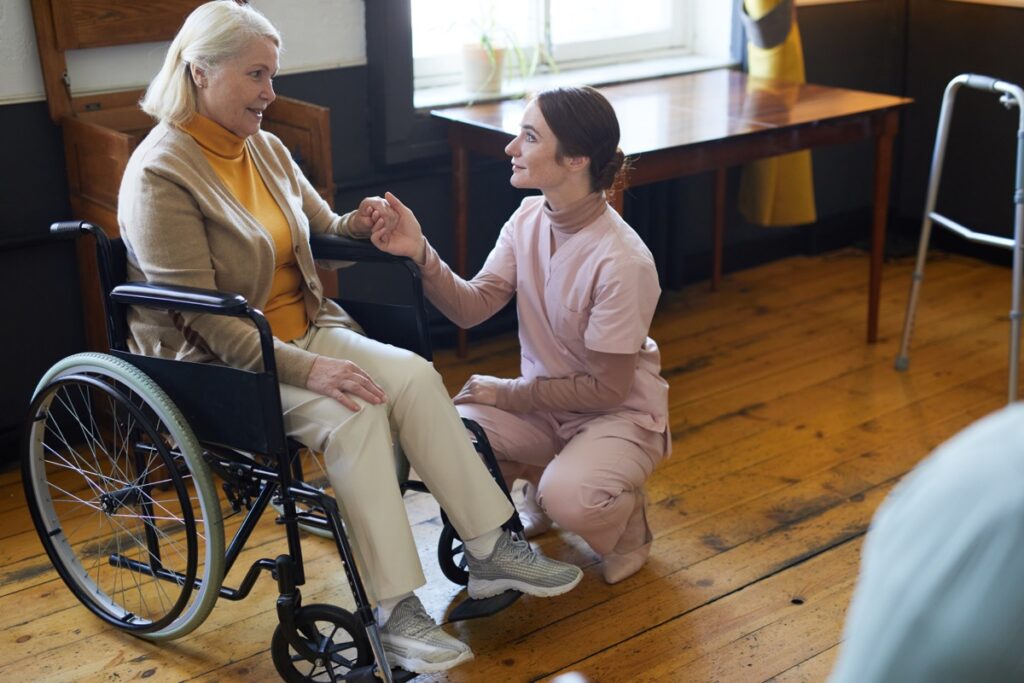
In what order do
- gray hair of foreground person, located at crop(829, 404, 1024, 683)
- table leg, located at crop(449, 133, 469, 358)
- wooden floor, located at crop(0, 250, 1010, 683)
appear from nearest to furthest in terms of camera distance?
gray hair of foreground person, located at crop(829, 404, 1024, 683), wooden floor, located at crop(0, 250, 1010, 683), table leg, located at crop(449, 133, 469, 358)

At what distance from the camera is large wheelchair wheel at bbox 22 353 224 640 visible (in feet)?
6.21

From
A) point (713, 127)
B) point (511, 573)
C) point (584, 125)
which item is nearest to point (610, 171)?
point (584, 125)


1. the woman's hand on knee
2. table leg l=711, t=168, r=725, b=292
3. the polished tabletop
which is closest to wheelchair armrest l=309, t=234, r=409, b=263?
the woman's hand on knee

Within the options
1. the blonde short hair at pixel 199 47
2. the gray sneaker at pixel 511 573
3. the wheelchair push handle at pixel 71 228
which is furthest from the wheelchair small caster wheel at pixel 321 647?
the blonde short hair at pixel 199 47

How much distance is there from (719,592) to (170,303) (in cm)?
115

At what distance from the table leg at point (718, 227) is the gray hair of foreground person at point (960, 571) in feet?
11.2

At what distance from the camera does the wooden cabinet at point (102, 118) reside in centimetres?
265

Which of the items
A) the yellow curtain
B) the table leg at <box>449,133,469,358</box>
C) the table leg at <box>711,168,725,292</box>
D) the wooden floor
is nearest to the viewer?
the wooden floor

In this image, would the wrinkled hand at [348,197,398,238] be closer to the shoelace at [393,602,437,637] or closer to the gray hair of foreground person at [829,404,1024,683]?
the shoelace at [393,602,437,637]

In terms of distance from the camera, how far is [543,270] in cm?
230

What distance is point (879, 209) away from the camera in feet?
11.5

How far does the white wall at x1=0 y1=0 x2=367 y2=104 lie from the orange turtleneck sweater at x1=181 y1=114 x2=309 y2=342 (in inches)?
32.1

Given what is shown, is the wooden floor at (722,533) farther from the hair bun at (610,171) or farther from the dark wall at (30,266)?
the hair bun at (610,171)

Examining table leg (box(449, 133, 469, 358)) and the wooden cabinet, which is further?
table leg (box(449, 133, 469, 358))
